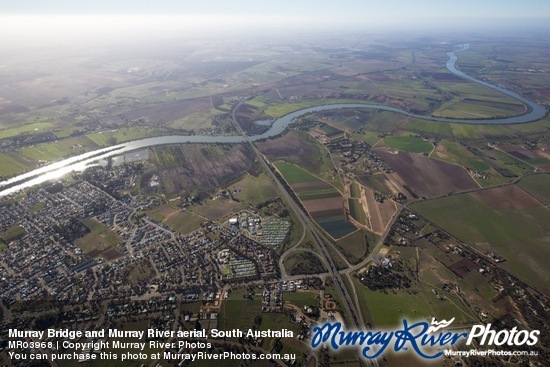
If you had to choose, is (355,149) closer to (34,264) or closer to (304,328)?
(304,328)

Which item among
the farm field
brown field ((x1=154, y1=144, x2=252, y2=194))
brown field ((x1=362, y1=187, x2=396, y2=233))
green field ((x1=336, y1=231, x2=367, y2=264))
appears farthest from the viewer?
brown field ((x1=154, y1=144, x2=252, y2=194))

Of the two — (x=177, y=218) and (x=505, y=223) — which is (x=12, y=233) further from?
(x=505, y=223)

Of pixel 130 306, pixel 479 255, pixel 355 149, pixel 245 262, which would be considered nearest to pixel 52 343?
pixel 130 306

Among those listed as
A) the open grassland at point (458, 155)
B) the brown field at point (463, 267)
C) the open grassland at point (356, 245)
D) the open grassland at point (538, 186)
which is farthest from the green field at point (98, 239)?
the open grassland at point (538, 186)

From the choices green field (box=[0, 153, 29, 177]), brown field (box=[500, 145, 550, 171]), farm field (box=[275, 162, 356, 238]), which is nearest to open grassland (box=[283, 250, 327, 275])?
farm field (box=[275, 162, 356, 238])

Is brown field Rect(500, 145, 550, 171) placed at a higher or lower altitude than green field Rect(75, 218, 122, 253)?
higher

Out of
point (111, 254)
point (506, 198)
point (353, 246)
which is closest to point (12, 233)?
point (111, 254)

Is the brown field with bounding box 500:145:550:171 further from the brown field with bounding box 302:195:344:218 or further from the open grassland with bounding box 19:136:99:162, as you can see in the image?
the open grassland with bounding box 19:136:99:162
